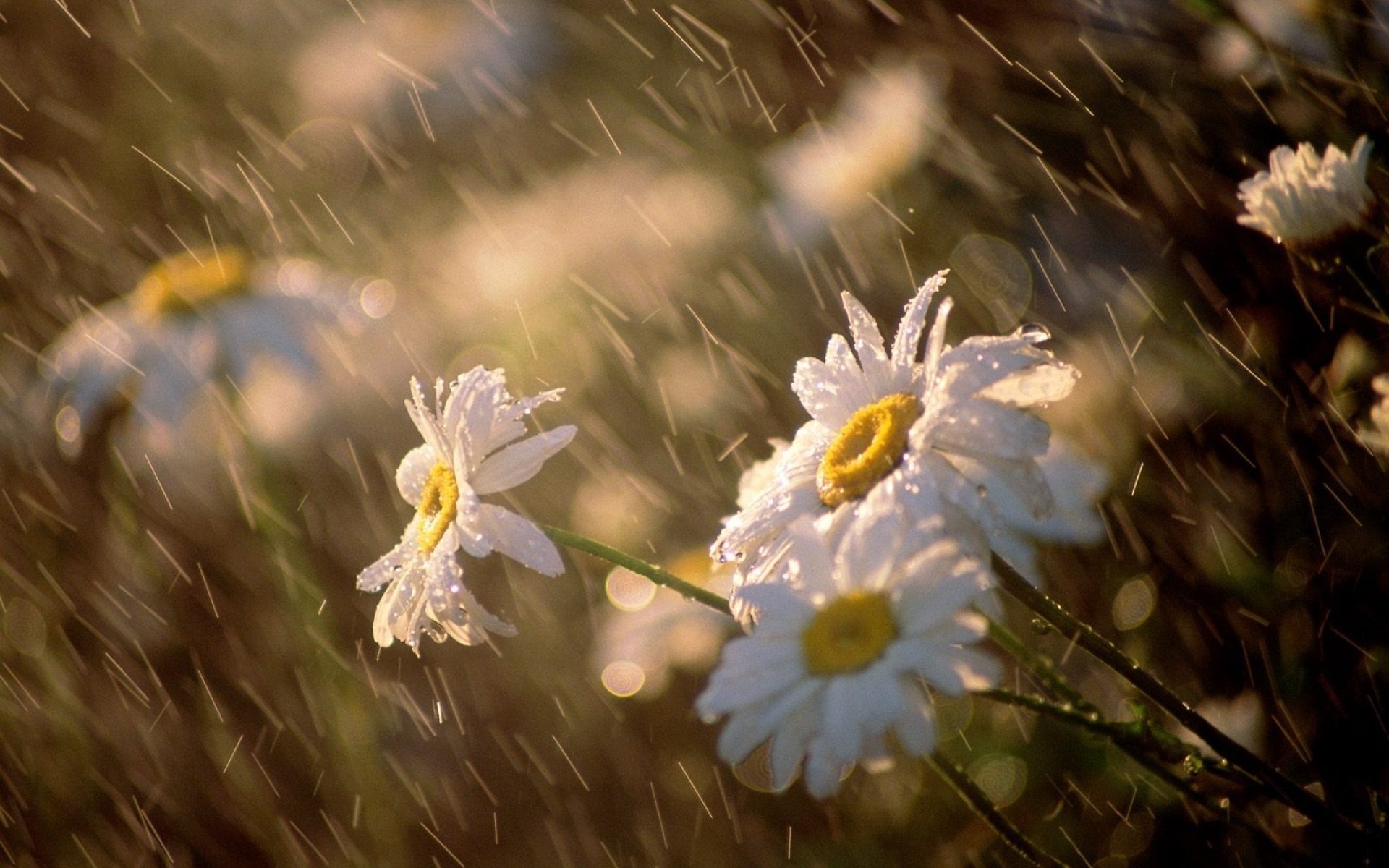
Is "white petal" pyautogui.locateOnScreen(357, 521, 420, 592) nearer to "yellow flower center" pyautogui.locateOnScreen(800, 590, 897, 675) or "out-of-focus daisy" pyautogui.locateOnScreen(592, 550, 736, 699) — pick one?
"yellow flower center" pyautogui.locateOnScreen(800, 590, 897, 675)

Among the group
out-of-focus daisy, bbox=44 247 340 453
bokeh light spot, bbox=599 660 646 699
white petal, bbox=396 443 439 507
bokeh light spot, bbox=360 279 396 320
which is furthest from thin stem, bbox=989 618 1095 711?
bokeh light spot, bbox=360 279 396 320

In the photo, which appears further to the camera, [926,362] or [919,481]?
[926,362]

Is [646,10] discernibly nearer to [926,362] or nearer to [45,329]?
[45,329]

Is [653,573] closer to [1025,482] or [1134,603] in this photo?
[1025,482]

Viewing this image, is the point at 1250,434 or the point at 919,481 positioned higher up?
the point at 919,481

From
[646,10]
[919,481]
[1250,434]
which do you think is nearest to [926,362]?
[919,481]

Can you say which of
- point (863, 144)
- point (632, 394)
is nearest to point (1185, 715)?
point (632, 394)
